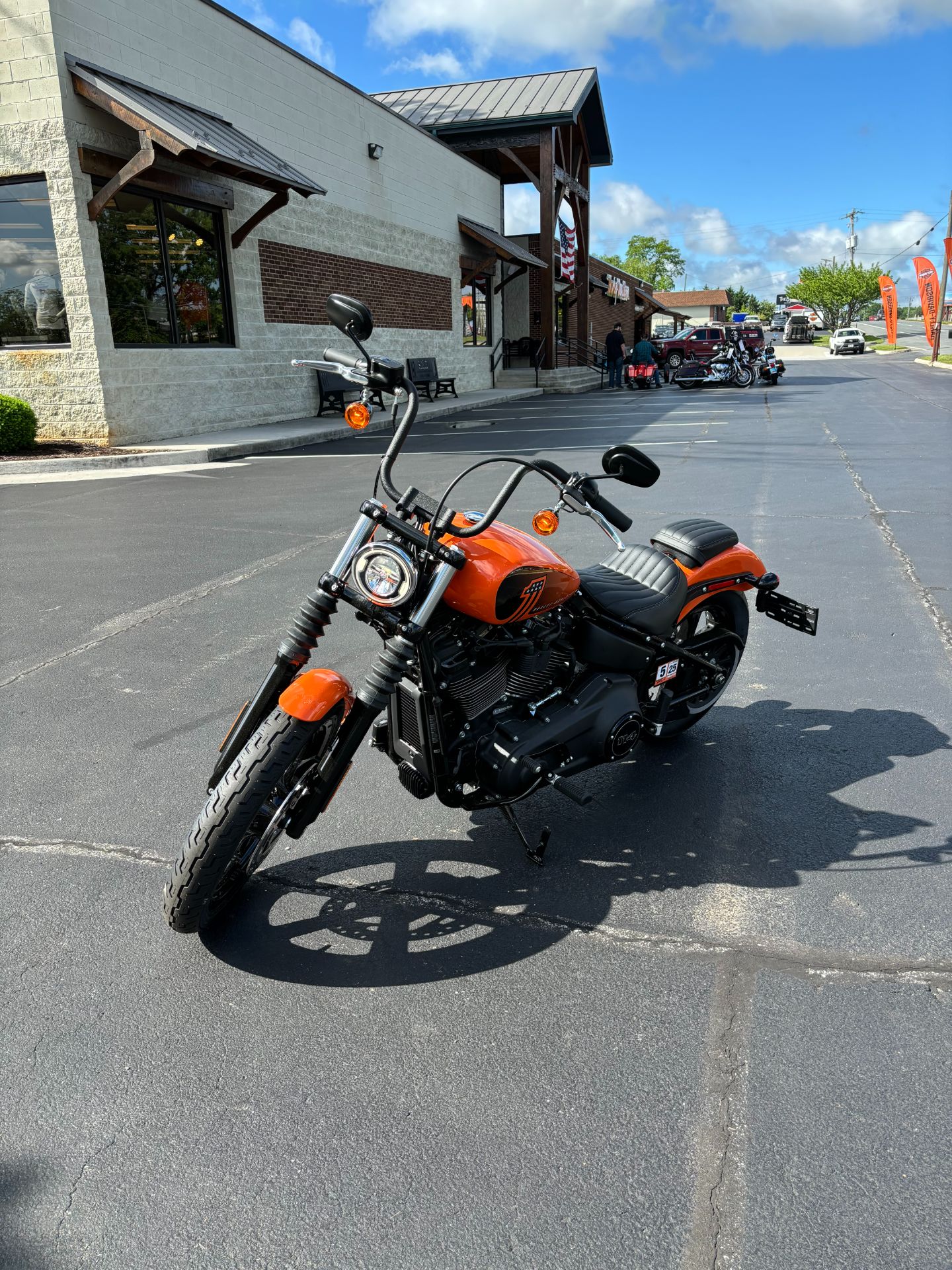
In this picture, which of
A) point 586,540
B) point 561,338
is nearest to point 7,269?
point 586,540

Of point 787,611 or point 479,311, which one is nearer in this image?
point 787,611

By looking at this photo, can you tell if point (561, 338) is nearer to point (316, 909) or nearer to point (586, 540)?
point (586, 540)

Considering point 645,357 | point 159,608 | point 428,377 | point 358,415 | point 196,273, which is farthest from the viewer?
point 645,357

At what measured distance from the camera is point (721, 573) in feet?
13.1

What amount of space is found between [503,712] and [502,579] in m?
0.57

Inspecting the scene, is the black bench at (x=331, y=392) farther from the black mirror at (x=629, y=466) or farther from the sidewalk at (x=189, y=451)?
the black mirror at (x=629, y=466)

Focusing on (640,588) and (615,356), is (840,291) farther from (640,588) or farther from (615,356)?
(640,588)

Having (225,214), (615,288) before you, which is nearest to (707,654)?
(225,214)

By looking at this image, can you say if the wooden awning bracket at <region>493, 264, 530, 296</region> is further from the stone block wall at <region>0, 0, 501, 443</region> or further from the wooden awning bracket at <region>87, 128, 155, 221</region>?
the wooden awning bracket at <region>87, 128, 155, 221</region>

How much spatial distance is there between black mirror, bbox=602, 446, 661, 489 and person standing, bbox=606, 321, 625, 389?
30930 millimetres

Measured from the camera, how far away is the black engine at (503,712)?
2.90 m

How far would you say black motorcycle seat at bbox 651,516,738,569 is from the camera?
393 centimetres

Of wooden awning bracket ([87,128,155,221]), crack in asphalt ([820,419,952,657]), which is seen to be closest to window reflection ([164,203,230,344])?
wooden awning bracket ([87,128,155,221])

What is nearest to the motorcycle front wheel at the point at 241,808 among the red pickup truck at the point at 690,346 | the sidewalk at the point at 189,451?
the sidewalk at the point at 189,451
